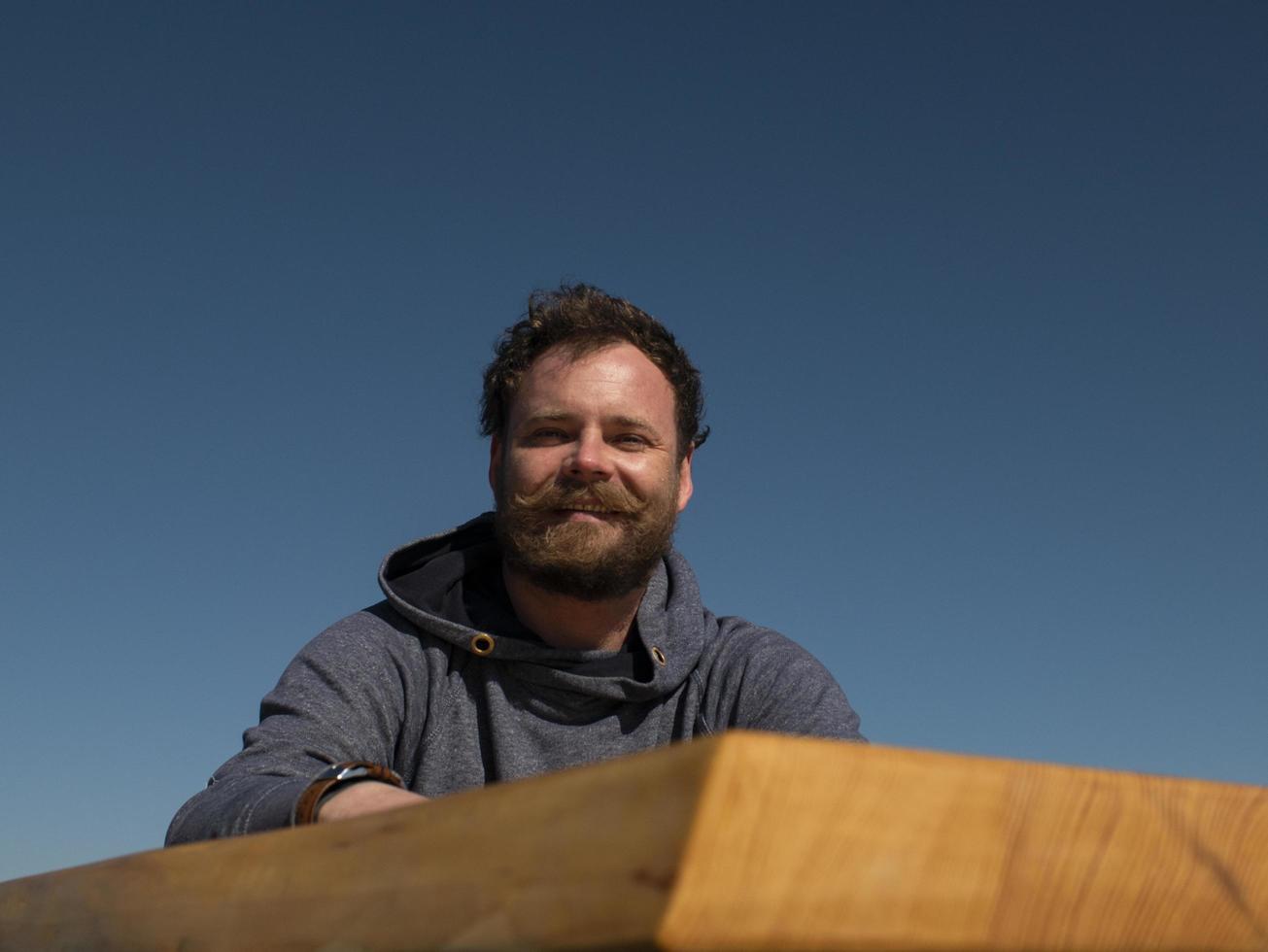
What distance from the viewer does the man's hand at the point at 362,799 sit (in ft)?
4.33

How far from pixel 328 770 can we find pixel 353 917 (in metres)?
0.61

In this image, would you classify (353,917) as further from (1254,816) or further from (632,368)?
(632,368)

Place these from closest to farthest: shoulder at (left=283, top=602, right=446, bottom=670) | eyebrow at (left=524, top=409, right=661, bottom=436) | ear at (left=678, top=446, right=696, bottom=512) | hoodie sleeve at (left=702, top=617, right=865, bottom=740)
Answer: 1. shoulder at (left=283, top=602, right=446, bottom=670)
2. hoodie sleeve at (left=702, top=617, right=865, bottom=740)
3. eyebrow at (left=524, top=409, right=661, bottom=436)
4. ear at (left=678, top=446, right=696, bottom=512)

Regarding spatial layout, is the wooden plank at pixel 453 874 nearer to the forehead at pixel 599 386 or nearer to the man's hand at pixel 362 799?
the man's hand at pixel 362 799

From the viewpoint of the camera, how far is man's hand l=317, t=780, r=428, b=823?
4.33 ft

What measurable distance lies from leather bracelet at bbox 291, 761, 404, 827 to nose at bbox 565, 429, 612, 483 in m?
1.38

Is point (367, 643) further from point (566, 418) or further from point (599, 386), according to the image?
point (599, 386)

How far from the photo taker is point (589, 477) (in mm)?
2756

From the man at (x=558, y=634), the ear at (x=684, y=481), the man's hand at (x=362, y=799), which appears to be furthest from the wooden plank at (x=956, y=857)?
the ear at (x=684, y=481)

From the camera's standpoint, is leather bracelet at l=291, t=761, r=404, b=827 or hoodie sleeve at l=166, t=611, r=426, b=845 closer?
leather bracelet at l=291, t=761, r=404, b=827

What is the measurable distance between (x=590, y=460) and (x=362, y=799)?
1442mm

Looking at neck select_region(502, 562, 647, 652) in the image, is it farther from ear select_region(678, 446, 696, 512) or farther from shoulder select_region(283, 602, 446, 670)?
ear select_region(678, 446, 696, 512)

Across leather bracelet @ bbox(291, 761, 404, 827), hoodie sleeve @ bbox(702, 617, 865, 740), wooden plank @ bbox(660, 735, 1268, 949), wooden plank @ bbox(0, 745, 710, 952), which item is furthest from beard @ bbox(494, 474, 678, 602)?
wooden plank @ bbox(660, 735, 1268, 949)

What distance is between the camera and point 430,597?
8.64ft
